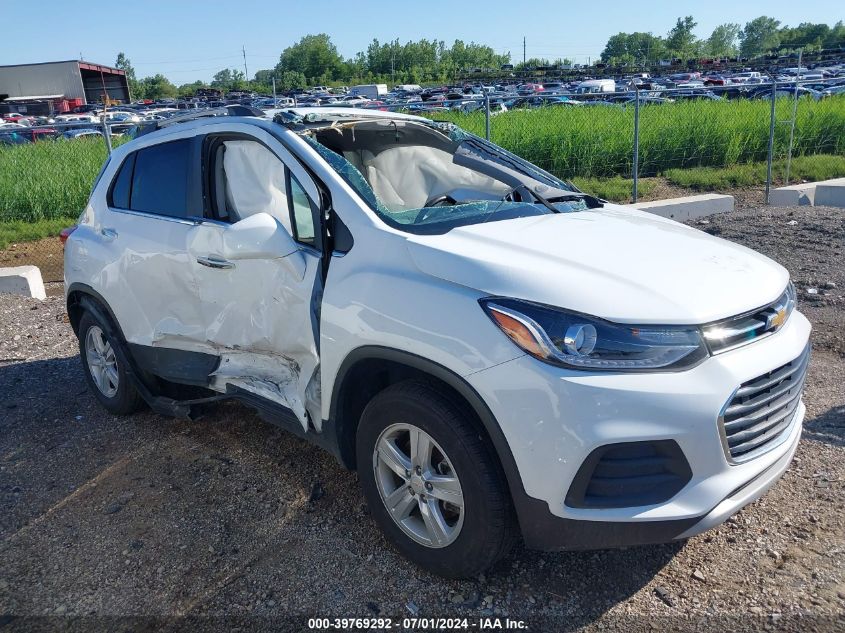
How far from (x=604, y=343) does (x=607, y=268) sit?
1.32 feet

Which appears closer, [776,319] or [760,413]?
→ [760,413]

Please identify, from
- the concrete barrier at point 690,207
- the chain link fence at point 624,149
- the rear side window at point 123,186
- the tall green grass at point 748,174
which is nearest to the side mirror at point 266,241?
the rear side window at point 123,186

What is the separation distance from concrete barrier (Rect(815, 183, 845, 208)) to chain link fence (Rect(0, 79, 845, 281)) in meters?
0.91

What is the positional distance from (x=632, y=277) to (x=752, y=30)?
14610cm

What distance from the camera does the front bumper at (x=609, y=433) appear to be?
238 cm

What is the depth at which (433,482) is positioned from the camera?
284 centimetres

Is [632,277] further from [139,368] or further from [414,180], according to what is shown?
[139,368]

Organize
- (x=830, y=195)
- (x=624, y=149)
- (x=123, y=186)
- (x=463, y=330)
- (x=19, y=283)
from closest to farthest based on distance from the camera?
1. (x=463, y=330)
2. (x=123, y=186)
3. (x=19, y=283)
4. (x=830, y=195)
5. (x=624, y=149)

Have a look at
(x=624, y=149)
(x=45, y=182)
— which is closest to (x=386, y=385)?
(x=45, y=182)

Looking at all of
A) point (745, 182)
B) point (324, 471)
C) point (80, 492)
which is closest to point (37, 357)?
point (80, 492)

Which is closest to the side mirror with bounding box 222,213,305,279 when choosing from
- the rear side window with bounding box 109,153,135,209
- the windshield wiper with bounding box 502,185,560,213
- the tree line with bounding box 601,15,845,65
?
the windshield wiper with bounding box 502,185,560,213

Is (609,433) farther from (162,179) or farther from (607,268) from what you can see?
(162,179)

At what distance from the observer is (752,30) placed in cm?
12781

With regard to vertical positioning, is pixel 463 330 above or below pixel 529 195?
below
